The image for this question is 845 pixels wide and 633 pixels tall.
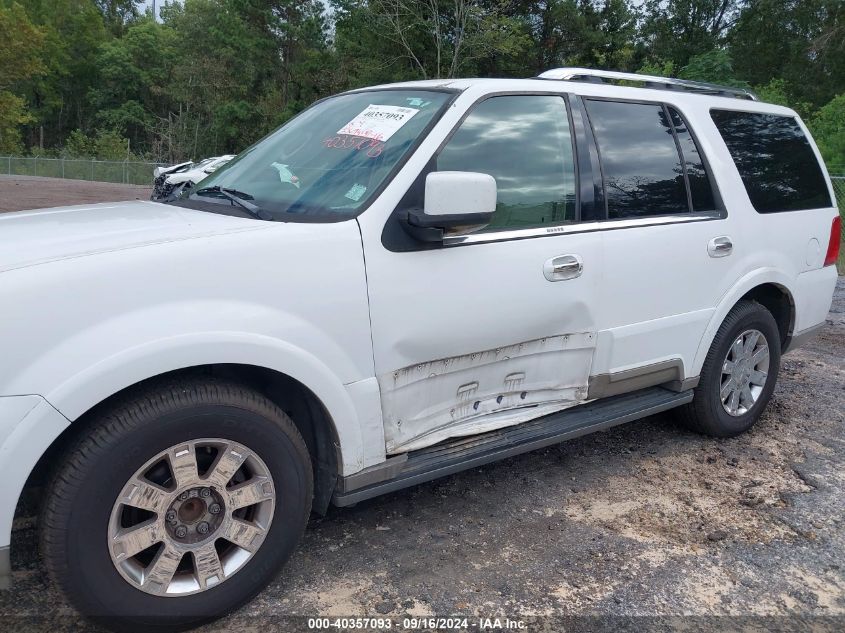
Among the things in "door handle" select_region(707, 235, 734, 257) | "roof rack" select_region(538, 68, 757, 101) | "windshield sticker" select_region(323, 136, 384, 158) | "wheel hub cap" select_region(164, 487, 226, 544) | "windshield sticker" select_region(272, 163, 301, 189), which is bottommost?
"wheel hub cap" select_region(164, 487, 226, 544)

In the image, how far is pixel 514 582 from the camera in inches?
113

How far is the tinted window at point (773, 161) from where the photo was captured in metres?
4.26

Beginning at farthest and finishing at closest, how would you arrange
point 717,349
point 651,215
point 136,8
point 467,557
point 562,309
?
point 136,8, point 717,349, point 651,215, point 562,309, point 467,557

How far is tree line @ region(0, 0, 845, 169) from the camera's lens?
2956 cm

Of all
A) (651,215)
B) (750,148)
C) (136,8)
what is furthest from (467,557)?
(136,8)

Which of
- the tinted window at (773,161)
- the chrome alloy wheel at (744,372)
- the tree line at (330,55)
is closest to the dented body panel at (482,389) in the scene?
the chrome alloy wheel at (744,372)

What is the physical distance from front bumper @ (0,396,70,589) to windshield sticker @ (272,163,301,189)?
4.55 ft

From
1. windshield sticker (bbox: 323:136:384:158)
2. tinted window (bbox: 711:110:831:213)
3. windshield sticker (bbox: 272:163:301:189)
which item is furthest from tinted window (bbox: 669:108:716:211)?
windshield sticker (bbox: 272:163:301:189)

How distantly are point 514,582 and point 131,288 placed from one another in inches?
70.9

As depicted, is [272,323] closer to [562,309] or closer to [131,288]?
[131,288]

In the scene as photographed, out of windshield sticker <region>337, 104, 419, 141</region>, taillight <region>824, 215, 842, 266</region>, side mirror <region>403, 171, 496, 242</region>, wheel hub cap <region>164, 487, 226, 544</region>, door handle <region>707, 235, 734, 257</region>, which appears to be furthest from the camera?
taillight <region>824, 215, 842, 266</region>

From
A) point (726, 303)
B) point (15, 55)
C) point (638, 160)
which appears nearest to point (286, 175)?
point (638, 160)

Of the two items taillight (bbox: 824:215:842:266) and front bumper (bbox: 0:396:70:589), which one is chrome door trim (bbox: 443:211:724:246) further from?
front bumper (bbox: 0:396:70:589)

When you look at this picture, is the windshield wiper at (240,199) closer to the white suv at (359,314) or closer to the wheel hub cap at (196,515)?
the white suv at (359,314)
